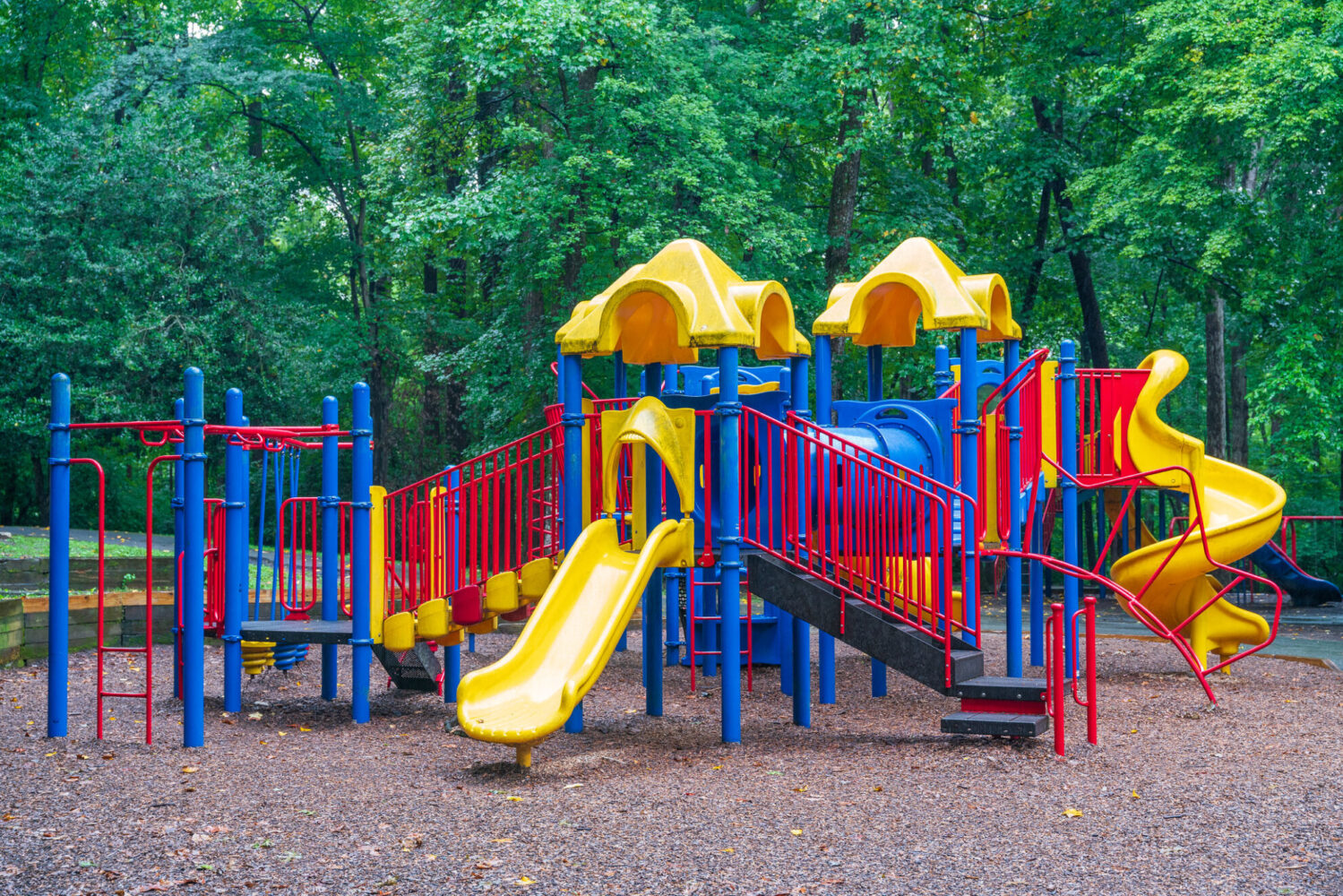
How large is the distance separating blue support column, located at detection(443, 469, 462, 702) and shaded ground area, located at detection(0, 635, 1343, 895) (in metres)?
0.22

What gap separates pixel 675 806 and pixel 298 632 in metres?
3.76

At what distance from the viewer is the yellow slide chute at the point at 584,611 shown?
6.95 meters

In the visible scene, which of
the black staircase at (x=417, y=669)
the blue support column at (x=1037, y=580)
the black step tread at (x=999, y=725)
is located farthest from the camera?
the blue support column at (x=1037, y=580)

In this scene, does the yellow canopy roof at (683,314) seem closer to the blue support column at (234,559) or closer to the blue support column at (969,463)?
the blue support column at (969,463)

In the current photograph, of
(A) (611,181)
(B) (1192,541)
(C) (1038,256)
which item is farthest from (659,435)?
(C) (1038,256)

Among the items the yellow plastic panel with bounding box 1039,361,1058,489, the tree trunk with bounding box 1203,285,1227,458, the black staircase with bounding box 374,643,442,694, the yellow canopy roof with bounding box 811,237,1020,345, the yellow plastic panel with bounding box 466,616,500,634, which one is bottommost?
the black staircase with bounding box 374,643,442,694

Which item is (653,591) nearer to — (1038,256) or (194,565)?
(194,565)

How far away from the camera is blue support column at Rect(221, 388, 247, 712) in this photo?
8953mm

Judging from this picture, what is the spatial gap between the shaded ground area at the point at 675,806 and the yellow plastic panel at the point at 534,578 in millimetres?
1029

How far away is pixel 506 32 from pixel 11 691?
33.7 feet

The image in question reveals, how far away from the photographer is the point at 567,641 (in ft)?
24.7

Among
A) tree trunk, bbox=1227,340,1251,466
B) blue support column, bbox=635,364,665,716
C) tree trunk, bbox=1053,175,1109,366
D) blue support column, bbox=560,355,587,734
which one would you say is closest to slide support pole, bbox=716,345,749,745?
blue support column, bbox=635,364,665,716

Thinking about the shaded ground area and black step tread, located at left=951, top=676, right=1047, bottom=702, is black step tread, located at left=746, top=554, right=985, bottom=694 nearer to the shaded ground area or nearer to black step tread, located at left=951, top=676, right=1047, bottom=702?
black step tread, located at left=951, top=676, right=1047, bottom=702

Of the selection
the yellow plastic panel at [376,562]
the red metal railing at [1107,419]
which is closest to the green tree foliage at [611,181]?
the red metal railing at [1107,419]
